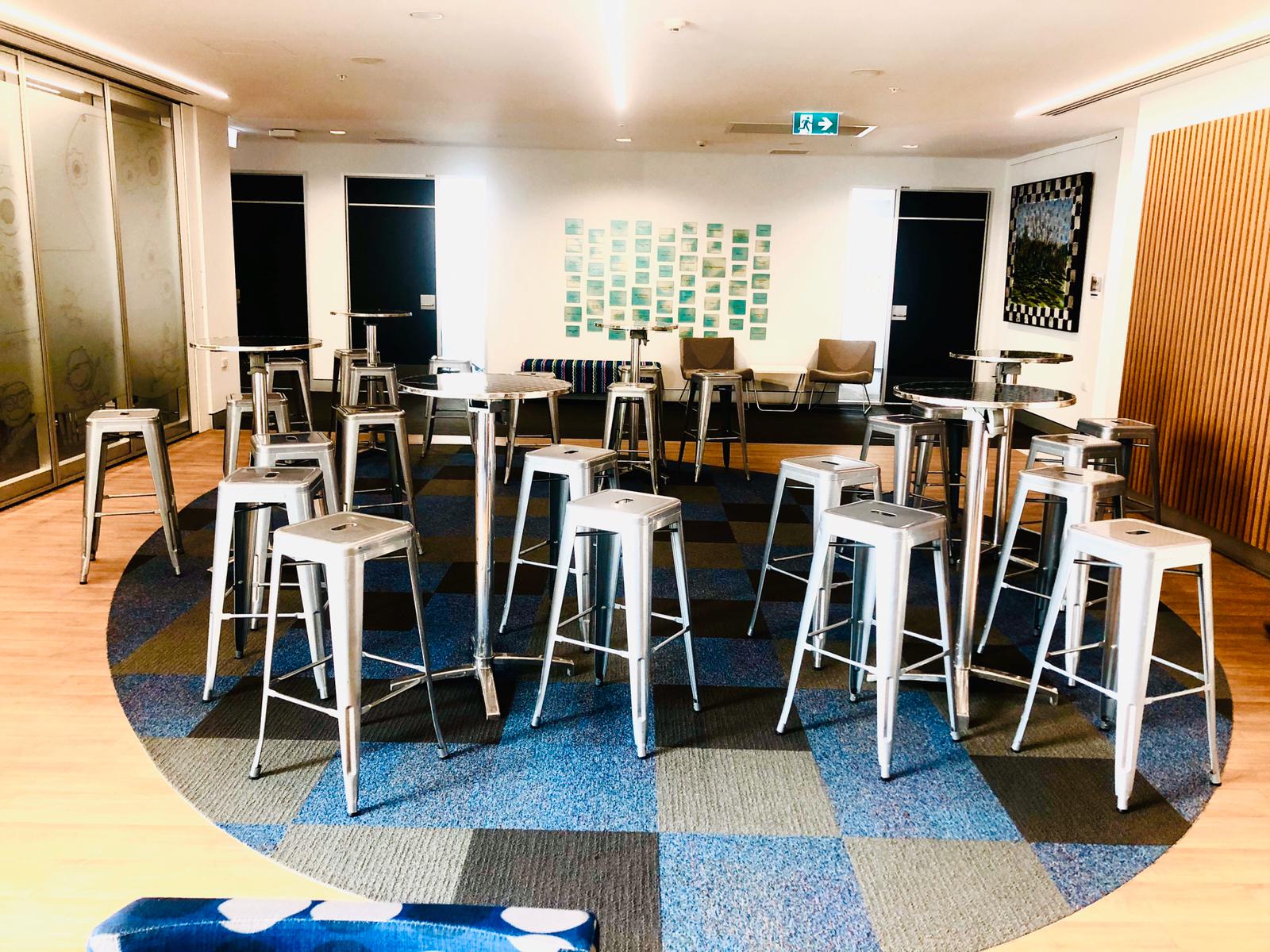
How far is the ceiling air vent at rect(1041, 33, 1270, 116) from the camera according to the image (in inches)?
201

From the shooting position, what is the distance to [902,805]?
2766mm

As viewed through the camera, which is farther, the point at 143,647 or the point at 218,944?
the point at 143,647

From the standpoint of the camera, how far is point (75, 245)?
6.47m

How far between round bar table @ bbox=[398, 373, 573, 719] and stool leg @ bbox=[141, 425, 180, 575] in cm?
176

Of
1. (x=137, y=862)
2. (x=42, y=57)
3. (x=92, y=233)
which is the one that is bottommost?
(x=137, y=862)

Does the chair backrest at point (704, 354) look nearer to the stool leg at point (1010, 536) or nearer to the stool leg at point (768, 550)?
the stool leg at point (768, 550)

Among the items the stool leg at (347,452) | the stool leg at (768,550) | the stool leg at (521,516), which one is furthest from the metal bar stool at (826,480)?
the stool leg at (347,452)

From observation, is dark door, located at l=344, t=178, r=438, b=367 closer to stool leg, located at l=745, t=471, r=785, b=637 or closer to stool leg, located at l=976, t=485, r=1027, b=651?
stool leg, located at l=745, t=471, r=785, b=637

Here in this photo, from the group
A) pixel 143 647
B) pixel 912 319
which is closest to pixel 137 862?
pixel 143 647

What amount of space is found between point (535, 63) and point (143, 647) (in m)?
4.14

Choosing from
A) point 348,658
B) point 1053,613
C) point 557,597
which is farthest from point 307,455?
point 1053,613

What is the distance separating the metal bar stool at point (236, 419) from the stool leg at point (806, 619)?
3235 mm

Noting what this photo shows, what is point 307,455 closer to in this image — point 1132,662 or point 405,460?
point 405,460

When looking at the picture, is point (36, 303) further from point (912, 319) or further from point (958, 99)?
point (912, 319)
